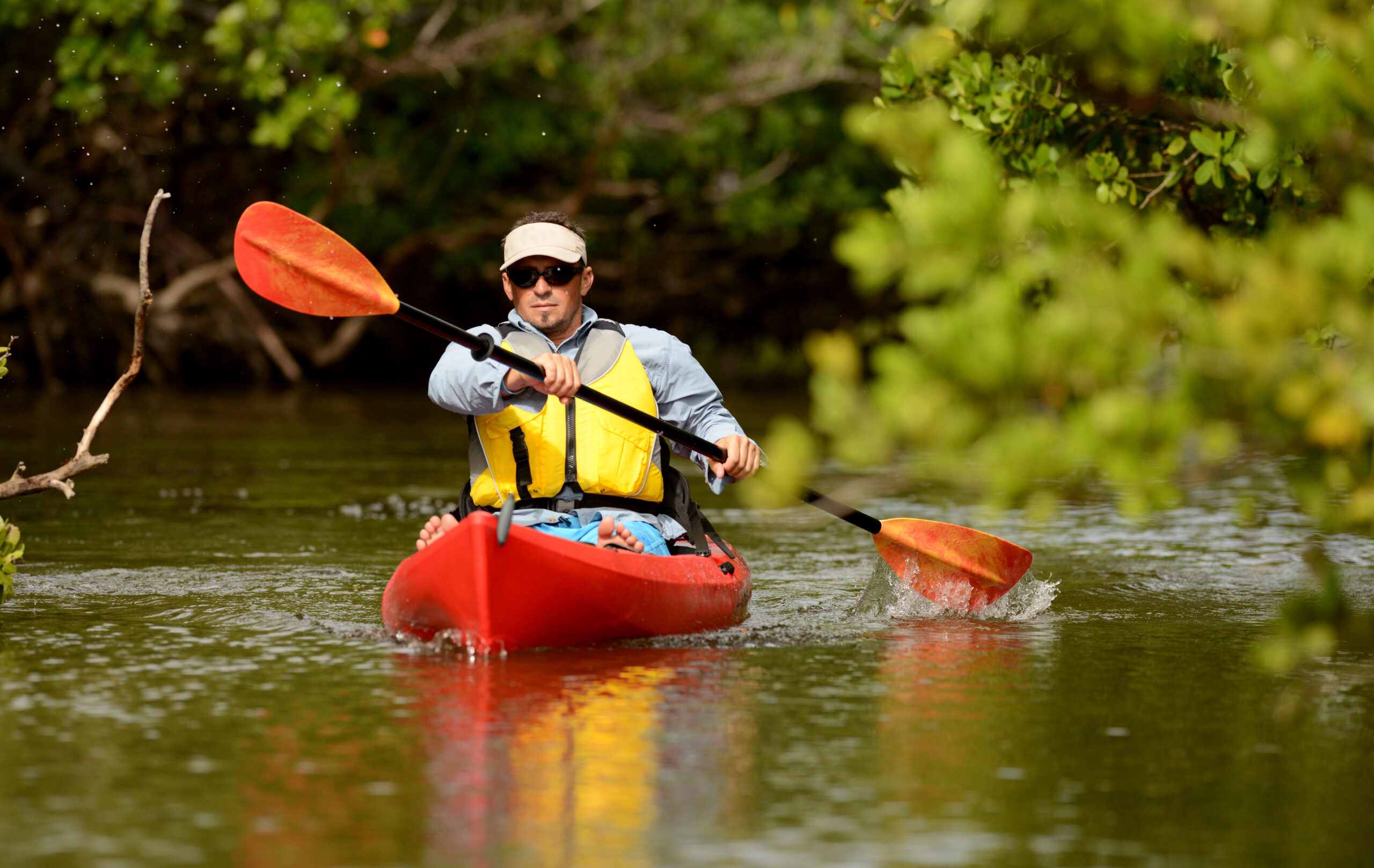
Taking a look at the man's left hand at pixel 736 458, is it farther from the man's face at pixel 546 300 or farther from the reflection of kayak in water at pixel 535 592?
the man's face at pixel 546 300

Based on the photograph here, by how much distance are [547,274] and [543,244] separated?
100 millimetres

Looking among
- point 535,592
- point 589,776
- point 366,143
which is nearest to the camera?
point 589,776

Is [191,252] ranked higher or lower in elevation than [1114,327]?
higher

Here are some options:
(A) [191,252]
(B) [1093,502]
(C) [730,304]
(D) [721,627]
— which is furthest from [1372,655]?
(C) [730,304]

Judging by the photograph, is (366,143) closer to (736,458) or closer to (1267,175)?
(736,458)

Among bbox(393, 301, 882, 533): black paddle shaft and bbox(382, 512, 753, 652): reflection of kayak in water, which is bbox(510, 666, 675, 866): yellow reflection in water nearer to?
bbox(382, 512, 753, 652): reflection of kayak in water

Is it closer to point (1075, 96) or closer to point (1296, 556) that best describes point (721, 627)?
point (1075, 96)

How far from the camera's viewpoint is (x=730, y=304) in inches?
1241

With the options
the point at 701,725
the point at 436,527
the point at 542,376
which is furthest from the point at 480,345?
the point at 701,725

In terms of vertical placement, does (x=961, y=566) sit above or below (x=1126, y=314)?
below

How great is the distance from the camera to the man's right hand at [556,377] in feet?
20.7

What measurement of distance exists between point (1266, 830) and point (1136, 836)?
0.26 metres

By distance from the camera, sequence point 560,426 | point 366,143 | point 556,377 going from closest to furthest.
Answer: point 556,377 < point 560,426 < point 366,143

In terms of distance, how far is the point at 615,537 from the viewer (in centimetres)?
655
